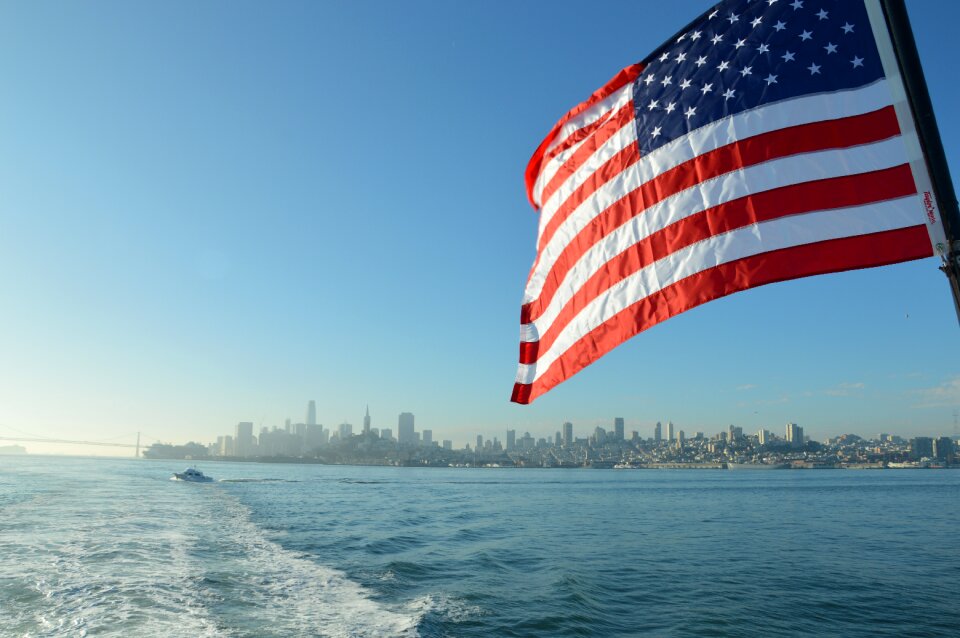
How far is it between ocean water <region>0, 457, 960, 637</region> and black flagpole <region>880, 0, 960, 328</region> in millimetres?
12684

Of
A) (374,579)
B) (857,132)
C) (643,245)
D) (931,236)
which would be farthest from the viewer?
(374,579)

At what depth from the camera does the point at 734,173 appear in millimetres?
4320

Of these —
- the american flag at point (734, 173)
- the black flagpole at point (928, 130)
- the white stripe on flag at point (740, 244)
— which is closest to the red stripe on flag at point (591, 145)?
the american flag at point (734, 173)

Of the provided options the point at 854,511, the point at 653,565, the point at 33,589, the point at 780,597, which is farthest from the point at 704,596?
the point at 854,511

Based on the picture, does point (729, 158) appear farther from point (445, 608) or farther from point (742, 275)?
point (445, 608)

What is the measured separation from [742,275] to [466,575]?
18324mm

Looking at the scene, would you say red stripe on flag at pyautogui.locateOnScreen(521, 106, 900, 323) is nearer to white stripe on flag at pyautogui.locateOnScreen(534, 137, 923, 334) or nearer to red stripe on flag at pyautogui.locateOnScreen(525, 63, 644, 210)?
white stripe on flag at pyautogui.locateOnScreen(534, 137, 923, 334)

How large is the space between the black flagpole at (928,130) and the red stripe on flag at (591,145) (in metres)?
2.13

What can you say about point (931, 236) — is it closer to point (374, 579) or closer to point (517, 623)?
point (517, 623)

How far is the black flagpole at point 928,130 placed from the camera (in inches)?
125

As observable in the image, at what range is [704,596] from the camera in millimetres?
17172

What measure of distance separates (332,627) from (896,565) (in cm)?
1992

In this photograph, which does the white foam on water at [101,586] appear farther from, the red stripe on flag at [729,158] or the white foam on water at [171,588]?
the red stripe on flag at [729,158]

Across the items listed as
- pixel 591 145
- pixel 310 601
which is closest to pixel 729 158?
pixel 591 145
